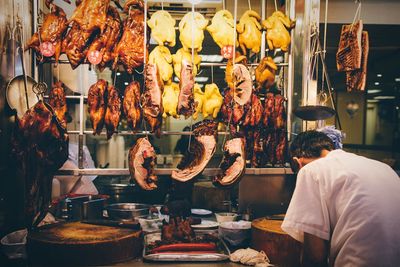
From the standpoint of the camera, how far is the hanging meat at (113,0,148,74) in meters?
4.16

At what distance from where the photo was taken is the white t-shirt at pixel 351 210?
2572 mm

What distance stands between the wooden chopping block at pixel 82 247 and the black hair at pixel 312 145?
1827 millimetres

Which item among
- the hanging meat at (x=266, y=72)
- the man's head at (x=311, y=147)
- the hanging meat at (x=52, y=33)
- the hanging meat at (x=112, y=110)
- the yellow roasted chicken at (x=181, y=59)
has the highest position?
the hanging meat at (x=52, y=33)

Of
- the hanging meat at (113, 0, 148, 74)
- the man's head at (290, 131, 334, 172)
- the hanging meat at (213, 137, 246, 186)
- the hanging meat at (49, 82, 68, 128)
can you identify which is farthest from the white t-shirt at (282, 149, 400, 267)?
the hanging meat at (49, 82, 68, 128)

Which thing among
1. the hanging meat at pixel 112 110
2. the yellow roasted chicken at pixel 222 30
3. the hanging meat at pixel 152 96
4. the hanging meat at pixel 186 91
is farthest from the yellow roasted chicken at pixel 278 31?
the hanging meat at pixel 112 110

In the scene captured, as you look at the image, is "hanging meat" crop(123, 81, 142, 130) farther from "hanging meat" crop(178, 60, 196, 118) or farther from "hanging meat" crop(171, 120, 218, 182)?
"hanging meat" crop(171, 120, 218, 182)

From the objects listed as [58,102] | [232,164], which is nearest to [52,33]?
[58,102]

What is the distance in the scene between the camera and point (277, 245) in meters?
3.59

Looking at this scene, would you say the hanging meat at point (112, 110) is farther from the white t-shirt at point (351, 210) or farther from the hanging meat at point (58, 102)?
the white t-shirt at point (351, 210)

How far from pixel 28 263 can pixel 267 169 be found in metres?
2.82

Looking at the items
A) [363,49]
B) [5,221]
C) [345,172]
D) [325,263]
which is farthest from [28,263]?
[363,49]

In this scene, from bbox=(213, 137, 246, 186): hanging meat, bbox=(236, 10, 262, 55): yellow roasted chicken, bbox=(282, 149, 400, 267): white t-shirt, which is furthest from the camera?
bbox=(236, 10, 262, 55): yellow roasted chicken

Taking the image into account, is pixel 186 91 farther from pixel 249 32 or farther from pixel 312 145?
pixel 312 145

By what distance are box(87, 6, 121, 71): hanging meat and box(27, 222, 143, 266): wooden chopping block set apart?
1936 mm
